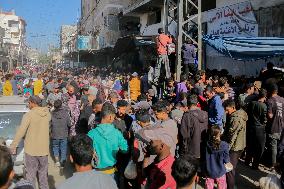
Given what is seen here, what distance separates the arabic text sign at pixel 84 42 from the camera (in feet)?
119

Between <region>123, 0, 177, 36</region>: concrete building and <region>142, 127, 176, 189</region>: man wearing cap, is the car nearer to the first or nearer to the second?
<region>142, 127, 176, 189</region>: man wearing cap

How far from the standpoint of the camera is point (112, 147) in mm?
4953

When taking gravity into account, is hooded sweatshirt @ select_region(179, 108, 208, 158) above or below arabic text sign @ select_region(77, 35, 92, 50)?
below

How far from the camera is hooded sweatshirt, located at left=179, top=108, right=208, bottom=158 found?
6453 mm

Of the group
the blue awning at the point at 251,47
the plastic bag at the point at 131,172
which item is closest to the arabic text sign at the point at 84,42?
the blue awning at the point at 251,47

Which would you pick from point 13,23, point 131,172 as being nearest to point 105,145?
point 131,172

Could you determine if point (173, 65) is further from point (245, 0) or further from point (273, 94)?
point (273, 94)

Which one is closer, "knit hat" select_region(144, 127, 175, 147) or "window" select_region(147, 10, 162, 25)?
"knit hat" select_region(144, 127, 175, 147)

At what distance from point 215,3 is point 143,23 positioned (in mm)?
9264

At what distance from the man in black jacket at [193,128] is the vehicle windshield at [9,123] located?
3.21m

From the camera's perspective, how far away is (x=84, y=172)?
3256mm

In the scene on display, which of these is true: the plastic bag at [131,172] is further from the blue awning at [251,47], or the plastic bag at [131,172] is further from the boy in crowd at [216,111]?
the blue awning at [251,47]

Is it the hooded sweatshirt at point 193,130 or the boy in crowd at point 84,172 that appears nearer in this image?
the boy in crowd at point 84,172

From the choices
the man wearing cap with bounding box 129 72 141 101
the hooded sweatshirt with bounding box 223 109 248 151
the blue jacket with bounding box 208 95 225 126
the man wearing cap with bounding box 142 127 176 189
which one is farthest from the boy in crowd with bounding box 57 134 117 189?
the man wearing cap with bounding box 129 72 141 101
